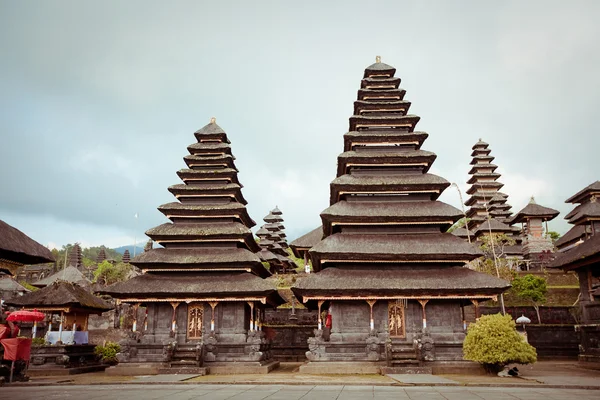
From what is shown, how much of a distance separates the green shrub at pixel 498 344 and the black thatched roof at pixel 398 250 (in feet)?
15.9

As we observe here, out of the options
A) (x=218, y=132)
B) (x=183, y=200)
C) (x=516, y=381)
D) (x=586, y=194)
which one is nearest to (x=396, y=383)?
(x=516, y=381)

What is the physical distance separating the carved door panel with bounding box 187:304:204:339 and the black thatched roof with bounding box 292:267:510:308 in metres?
6.33

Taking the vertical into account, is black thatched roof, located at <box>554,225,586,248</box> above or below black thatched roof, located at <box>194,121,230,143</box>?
below

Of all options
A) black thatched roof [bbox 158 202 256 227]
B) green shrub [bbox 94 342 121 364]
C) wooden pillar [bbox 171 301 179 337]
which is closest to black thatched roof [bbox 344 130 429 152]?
black thatched roof [bbox 158 202 256 227]

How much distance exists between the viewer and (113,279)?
231ft

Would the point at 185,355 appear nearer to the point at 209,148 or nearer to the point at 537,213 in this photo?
the point at 209,148

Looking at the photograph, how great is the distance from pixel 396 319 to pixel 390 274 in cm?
245

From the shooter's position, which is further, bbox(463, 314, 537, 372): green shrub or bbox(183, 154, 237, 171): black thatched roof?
bbox(183, 154, 237, 171): black thatched roof

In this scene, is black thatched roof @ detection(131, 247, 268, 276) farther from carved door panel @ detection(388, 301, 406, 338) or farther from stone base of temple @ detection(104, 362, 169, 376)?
carved door panel @ detection(388, 301, 406, 338)

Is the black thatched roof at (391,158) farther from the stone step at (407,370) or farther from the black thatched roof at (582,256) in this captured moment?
the stone step at (407,370)

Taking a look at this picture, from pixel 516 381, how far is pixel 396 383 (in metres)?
4.83

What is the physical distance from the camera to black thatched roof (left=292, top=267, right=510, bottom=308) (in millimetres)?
24266

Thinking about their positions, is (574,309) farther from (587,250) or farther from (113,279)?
(113,279)

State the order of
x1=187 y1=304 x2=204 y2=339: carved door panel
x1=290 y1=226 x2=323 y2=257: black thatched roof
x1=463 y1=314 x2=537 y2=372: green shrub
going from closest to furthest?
1. x1=463 y1=314 x2=537 y2=372: green shrub
2. x1=187 y1=304 x2=204 y2=339: carved door panel
3. x1=290 y1=226 x2=323 y2=257: black thatched roof
